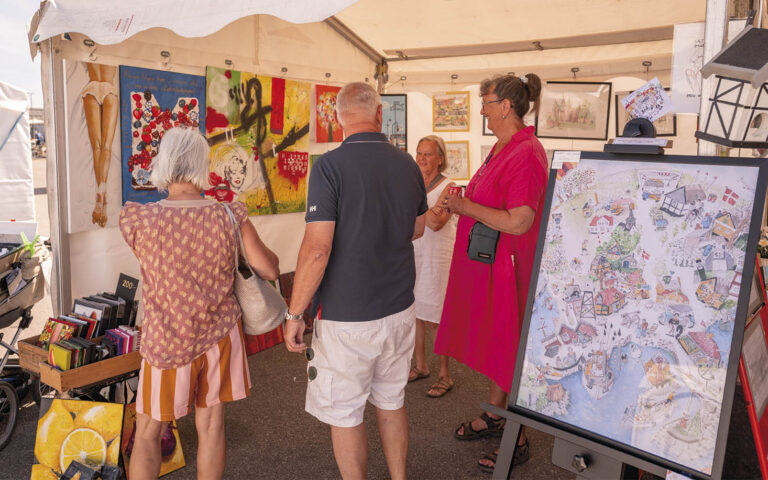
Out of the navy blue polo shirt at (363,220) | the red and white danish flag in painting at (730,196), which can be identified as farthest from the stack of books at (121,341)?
the red and white danish flag in painting at (730,196)

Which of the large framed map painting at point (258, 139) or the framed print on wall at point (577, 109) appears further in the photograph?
the framed print on wall at point (577, 109)

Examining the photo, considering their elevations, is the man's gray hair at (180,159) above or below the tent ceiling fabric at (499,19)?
below

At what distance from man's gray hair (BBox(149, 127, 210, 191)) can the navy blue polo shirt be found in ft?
1.42

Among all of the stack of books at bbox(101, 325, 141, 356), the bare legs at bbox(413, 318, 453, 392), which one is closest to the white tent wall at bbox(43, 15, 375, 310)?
the stack of books at bbox(101, 325, 141, 356)

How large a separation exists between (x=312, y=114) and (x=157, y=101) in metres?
1.40

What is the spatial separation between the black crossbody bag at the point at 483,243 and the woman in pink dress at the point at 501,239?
0.19 feet

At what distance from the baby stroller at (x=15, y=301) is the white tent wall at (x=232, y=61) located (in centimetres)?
17

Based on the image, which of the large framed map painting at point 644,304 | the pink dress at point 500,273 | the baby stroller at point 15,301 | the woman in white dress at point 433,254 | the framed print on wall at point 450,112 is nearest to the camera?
the large framed map painting at point 644,304

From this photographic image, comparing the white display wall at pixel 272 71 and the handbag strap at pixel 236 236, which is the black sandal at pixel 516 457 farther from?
the white display wall at pixel 272 71

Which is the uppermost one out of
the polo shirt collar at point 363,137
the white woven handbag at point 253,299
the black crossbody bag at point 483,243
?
the polo shirt collar at point 363,137

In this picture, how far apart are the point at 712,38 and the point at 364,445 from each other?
77.2 inches

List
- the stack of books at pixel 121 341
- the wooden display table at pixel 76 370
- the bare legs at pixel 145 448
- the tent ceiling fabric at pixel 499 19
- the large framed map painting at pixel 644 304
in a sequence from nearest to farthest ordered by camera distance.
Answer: the large framed map painting at pixel 644 304, the bare legs at pixel 145 448, the wooden display table at pixel 76 370, the stack of books at pixel 121 341, the tent ceiling fabric at pixel 499 19

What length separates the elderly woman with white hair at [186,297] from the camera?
2.05 meters

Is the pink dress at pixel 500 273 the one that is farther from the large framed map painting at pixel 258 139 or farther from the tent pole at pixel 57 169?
the tent pole at pixel 57 169
